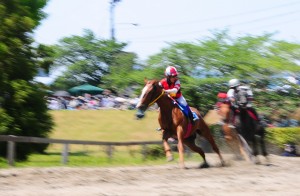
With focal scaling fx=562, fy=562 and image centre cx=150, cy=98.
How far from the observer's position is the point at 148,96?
12.7 metres

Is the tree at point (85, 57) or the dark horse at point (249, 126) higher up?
the tree at point (85, 57)

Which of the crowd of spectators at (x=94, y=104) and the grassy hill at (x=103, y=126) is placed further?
the crowd of spectators at (x=94, y=104)

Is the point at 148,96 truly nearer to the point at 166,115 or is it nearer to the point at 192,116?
the point at 166,115

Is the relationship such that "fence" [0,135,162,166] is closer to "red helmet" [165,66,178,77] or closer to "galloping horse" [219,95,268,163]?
"red helmet" [165,66,178,77]

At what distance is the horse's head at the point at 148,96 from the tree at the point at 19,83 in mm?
5816

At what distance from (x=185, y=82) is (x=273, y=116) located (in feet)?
14.9

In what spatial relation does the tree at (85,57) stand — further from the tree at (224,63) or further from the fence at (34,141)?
the fence at (34,141)

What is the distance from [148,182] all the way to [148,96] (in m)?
3.26

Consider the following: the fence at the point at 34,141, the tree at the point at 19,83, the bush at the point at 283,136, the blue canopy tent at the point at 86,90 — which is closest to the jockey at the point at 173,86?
the fence at the point at 34,141

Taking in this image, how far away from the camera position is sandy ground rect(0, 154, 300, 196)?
841 cm

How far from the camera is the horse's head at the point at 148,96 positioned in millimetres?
12638

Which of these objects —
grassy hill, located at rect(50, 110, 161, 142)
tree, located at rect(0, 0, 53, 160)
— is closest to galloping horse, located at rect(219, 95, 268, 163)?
tree, located at rect(0, 0, 53, 160)

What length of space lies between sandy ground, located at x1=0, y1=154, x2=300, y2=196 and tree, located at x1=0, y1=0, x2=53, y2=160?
20.7 ft

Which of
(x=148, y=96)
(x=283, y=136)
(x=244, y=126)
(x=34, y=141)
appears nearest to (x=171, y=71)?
(x=148, y=96)
